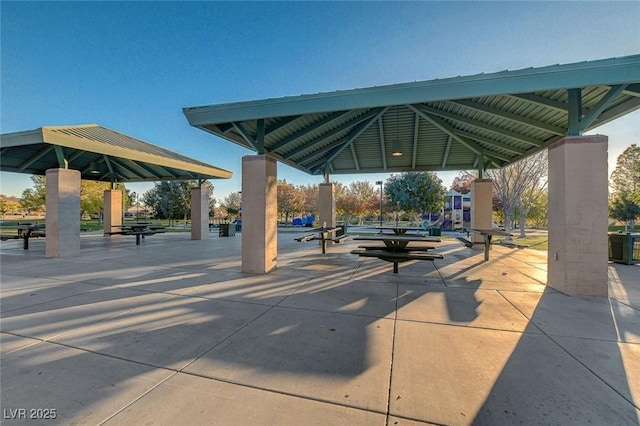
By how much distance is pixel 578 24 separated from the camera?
243 inches

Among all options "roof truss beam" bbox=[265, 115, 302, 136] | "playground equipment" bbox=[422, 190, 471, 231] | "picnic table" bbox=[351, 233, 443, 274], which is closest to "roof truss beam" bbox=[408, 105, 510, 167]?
"roof truss beam" bbox=[265, 115, 302, 136]

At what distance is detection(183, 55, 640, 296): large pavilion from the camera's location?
199 inches

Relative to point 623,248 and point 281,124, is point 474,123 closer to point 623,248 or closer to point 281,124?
point 281,124

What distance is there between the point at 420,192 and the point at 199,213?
75.0 ft

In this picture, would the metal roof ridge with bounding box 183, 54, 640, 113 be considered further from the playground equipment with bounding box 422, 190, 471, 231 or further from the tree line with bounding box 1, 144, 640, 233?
the playground equipment with bounding box 422, 190, 471, 231

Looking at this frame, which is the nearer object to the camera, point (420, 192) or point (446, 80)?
point (446, 80)

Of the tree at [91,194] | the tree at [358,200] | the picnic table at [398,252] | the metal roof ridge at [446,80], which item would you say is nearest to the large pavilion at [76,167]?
the metal roof ridge at [446,80]

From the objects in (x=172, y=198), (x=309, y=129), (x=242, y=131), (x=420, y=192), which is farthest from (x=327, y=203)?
(x=172, y=198)

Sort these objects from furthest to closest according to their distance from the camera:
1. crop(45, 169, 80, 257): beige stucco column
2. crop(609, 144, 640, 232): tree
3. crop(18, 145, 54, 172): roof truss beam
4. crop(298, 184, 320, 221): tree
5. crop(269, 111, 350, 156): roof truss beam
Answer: crop(298, 184, 320, 221): tree, crop(609, 144, 640, 232): tree, crop(18, 145, 54, 172): roof truss beam, crop(45, 169, 80, 257): beige stucco column, crop(269, 111, 350, 156): roof truss beam

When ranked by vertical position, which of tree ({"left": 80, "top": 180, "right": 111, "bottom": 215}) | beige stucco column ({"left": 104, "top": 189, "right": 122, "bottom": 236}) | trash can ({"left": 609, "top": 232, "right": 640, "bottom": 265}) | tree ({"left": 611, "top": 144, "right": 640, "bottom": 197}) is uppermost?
tree ({"left": 611, "top": 144, "right": 640, "bottom": 197})

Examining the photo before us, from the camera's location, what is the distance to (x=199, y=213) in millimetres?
17500

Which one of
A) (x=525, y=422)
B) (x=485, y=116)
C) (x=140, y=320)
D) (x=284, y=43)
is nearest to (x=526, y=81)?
(x=485, y=116)

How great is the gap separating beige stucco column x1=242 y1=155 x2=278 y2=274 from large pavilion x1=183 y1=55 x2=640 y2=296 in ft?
0.09

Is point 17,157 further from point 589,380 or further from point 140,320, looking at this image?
point 589,380
